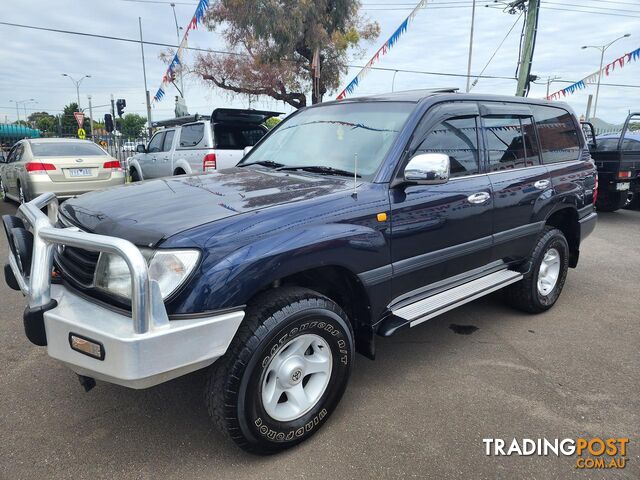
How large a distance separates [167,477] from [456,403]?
1.70 m

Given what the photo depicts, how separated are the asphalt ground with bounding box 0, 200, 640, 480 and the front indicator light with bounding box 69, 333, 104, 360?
72cm

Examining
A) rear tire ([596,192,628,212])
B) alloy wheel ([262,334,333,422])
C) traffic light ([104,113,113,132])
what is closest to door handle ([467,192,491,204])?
alloy wheel ([262,334,333,422])

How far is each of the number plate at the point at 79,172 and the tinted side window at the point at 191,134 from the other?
188 centimetres

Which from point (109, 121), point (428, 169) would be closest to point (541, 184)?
point (428, 169)

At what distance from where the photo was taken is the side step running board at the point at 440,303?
2699mm

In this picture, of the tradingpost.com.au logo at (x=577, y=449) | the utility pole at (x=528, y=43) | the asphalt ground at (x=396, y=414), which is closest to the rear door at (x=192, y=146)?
the asphalt ground at (x=396, y=414)

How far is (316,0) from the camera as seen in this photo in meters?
15.8

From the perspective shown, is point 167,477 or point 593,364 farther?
point 593,364

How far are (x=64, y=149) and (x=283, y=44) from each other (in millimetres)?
9909

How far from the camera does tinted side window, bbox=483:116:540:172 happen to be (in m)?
3.46

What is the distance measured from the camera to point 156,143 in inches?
408

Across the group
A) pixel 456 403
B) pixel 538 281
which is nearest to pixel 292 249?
pixel 456 403

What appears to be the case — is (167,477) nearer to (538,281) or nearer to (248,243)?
(248,243)

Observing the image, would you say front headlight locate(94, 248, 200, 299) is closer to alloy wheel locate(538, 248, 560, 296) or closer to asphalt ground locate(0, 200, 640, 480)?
asphalt ground locate(0, 200, 640, 480)
